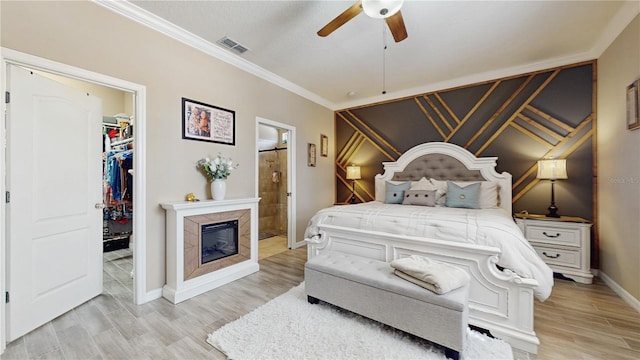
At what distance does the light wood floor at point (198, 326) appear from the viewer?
172 centimetres

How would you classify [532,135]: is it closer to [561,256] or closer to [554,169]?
[554,169]

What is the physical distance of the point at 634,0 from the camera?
220cm

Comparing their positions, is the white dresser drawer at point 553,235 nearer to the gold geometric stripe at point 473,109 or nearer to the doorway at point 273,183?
the gold geometric stripe at point 473,109

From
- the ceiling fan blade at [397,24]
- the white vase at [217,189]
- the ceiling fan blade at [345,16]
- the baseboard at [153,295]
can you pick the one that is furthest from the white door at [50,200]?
the ceiling fan blade at [397,24]

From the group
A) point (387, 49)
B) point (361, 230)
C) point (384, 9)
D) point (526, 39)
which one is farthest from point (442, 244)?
point (526, 39)

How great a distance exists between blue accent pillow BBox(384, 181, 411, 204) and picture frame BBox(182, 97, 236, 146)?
2.46 meters

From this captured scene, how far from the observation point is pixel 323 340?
181cm

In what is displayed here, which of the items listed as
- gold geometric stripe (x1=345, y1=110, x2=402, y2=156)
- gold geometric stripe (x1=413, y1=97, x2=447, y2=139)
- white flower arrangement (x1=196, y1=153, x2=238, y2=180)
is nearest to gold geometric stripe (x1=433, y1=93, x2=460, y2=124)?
gold geometric stripe (x1=413, y1=97, x2=447, y2=139)

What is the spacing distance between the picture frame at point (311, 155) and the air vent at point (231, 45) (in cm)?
203

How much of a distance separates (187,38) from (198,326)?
2.91m

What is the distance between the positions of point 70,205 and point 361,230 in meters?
2.75

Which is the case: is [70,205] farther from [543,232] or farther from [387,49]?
[543,232]

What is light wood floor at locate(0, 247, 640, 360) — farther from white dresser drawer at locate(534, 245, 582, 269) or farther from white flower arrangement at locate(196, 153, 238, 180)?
white flower arrangement at locate(196, 153, 238, 180)

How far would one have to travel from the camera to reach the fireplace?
2.75m
